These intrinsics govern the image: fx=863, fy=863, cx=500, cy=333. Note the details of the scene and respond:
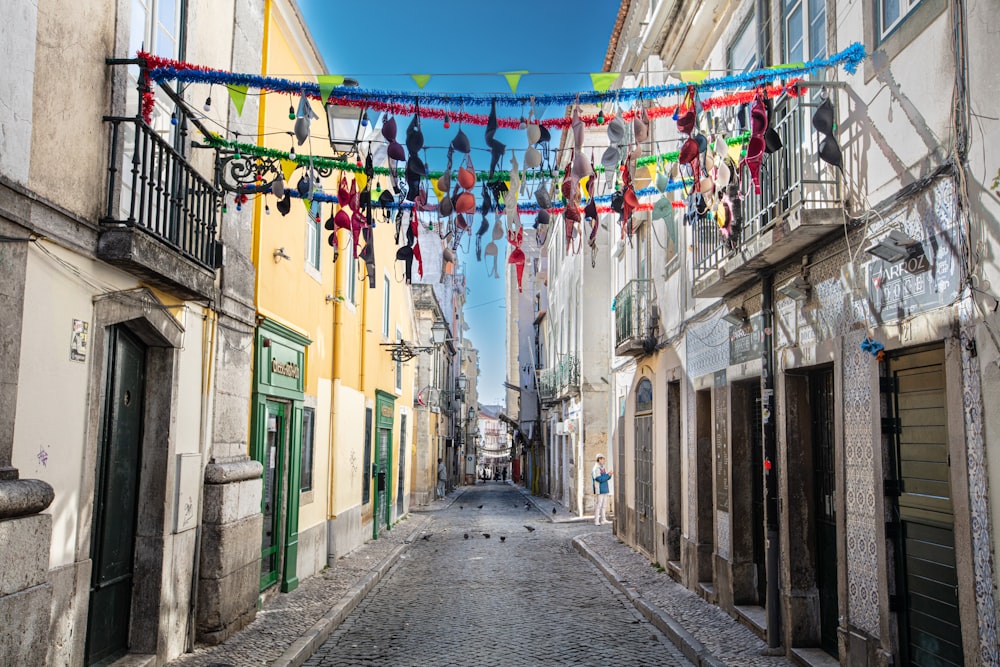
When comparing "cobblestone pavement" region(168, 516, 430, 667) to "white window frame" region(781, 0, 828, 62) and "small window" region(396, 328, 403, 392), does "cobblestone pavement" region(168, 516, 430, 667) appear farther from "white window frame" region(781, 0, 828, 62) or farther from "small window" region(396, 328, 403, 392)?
"small window" region(396, 328, 403, 392)

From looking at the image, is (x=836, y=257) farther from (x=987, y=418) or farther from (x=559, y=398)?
(x=559, y=398)

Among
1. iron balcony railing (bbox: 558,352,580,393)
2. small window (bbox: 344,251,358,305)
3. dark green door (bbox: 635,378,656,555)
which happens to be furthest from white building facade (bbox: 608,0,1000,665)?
iron balcony railing (bbox: 558,352,580,393)

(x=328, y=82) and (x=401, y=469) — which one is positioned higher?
(x=328, y=82)

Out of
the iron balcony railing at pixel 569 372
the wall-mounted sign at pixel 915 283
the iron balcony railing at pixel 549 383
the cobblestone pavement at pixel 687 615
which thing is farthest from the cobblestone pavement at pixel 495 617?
the iron balcony railing at pixel 549 383

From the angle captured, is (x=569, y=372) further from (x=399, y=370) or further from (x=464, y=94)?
(x=464, y=94)

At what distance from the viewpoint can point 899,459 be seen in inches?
240

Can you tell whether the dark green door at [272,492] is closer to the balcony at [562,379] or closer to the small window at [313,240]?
the small window at [313,240]

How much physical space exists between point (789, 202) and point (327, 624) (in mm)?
6079

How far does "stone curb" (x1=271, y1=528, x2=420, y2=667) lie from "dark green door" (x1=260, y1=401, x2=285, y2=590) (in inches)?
36.4

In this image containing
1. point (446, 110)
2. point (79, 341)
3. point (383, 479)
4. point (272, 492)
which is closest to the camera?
point (79, 341)

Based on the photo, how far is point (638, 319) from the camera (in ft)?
46.7

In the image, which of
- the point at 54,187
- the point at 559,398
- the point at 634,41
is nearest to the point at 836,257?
the point at 54,187

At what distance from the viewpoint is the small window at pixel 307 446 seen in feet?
38.7

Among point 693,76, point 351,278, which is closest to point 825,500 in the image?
point 693,76
